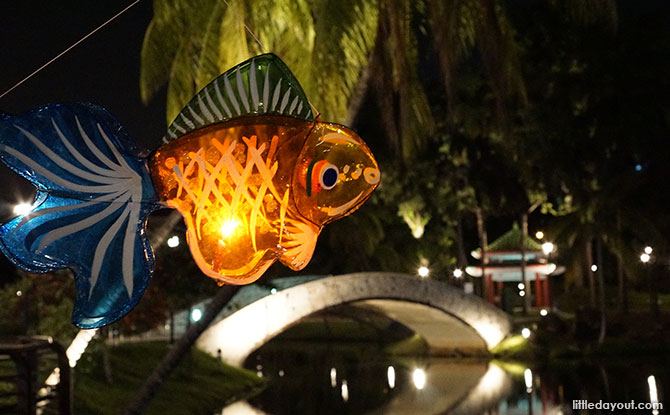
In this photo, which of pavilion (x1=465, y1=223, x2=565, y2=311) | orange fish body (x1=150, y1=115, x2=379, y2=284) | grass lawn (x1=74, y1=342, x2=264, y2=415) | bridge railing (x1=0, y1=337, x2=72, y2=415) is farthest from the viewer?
pavilion (x1=465, y1=223, x2=565, y2=311)

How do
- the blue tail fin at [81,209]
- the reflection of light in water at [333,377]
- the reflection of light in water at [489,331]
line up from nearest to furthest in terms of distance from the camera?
the blue tail fin at [81,209]
the reflection of light in water at [333,377]
the reflection of light in water at [489,331]

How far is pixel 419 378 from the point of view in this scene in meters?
21.8

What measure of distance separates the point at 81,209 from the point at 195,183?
24.3 inches

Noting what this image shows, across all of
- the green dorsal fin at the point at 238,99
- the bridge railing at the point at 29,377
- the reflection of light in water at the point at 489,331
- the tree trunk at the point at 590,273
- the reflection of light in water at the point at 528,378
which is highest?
the tree trunk at the point at 590,273

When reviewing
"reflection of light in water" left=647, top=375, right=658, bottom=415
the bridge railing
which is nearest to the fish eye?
the bridge railing

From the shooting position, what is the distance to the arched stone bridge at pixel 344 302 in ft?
63.6

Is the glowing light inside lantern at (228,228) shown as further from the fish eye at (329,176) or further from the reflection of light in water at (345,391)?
the reflection of light in water at (345,391)

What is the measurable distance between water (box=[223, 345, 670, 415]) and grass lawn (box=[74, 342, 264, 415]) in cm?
54

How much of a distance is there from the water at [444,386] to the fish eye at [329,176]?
1210 centimetres

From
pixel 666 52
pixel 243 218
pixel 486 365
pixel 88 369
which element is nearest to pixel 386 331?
pixel 486 365

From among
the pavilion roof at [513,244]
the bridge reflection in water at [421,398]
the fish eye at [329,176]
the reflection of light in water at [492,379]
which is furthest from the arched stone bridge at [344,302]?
the fish eye at [329,176]

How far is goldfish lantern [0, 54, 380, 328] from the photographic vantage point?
4.27 meters

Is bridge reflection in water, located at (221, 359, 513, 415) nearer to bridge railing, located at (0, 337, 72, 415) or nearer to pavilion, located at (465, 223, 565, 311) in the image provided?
bridge railing, located at (0, 337, 72, 415)
